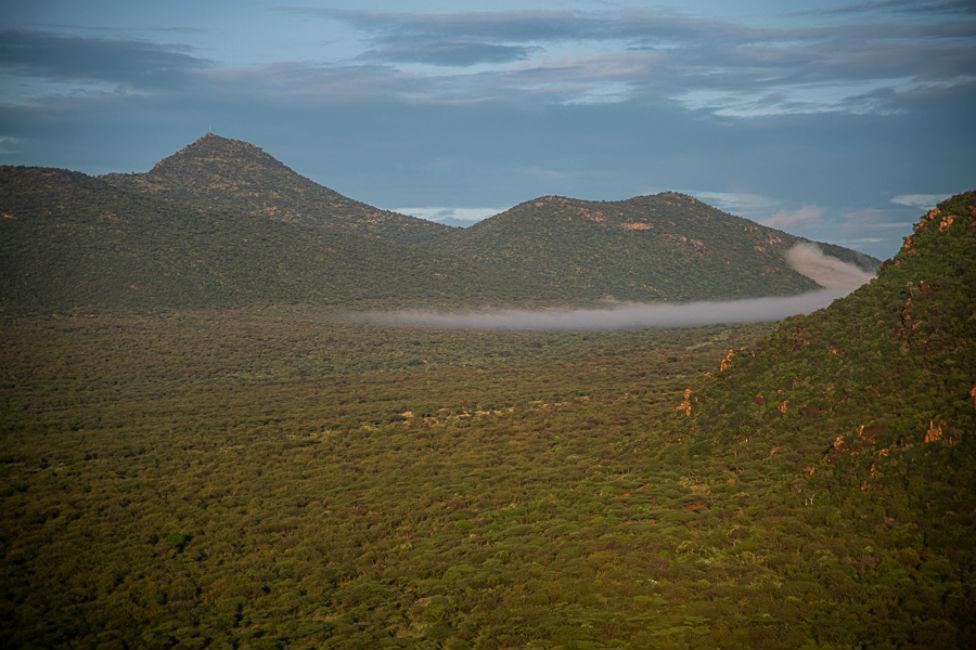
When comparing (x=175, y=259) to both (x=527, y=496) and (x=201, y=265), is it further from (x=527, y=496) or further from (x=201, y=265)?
(x=527, y=496)

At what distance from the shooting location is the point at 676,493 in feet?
163

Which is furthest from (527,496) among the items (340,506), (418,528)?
(340,506)

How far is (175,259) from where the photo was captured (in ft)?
517

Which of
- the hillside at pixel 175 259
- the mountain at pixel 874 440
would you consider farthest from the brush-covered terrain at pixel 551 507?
the hillside at pixel 175 259

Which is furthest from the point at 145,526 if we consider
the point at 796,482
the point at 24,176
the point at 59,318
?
the point at 24,176

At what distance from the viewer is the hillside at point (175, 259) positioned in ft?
459

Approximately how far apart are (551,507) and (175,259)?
405ft

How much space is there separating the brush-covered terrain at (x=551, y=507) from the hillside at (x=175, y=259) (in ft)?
187

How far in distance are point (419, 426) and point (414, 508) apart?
81.5 ft

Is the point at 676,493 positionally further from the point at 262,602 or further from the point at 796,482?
the point at 262,602

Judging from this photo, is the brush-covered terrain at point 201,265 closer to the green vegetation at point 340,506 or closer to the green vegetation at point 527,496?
the green vegetation at point 340,506

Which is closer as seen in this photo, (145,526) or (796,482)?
(796,482)

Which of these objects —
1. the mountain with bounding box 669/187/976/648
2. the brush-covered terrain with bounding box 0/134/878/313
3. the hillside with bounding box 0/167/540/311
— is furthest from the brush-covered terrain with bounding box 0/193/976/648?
the brush-covered terrain with bounding box 0/134/878/313

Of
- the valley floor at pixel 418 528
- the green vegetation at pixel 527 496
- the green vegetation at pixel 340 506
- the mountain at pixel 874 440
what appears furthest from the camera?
the green vegetation at pixel 340 506
